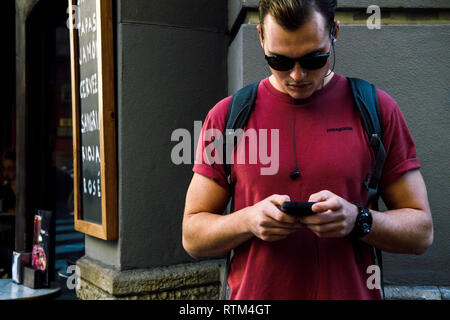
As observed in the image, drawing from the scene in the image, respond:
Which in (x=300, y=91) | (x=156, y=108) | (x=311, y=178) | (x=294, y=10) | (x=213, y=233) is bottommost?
(x=213, y=233)

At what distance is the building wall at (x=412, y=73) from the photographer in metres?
2.86

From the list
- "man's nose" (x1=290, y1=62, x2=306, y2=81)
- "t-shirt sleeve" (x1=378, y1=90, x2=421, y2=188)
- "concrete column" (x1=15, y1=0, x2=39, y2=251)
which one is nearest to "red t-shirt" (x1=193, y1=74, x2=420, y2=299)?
"t-shirt sleeve" (x1=378, y1=90, x2=421, y2=188)

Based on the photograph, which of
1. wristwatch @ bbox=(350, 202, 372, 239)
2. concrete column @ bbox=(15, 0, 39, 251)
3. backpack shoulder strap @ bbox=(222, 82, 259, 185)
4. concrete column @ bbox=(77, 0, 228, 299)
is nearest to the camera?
wristwatch @ bbox=(350, 202, 372, 239)

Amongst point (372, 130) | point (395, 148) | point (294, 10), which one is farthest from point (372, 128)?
point (294, 10)

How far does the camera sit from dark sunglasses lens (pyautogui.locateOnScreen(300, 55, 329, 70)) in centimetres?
150

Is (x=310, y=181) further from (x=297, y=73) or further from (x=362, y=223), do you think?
(x=297, y=73)

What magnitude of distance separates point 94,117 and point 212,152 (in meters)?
2.16

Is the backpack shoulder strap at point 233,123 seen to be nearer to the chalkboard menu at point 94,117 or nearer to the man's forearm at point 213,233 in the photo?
the man's forearm at point 213,233

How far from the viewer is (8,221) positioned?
21.7 ft

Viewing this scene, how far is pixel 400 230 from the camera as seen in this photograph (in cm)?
151

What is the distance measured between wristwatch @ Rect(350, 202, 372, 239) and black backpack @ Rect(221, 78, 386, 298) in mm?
138

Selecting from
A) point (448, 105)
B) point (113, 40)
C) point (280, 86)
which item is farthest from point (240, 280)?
point (113, 40)

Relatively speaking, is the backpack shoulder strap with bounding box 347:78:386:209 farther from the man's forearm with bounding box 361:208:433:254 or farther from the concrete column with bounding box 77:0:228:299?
the concrete column with bounding box 77:0:228:299
